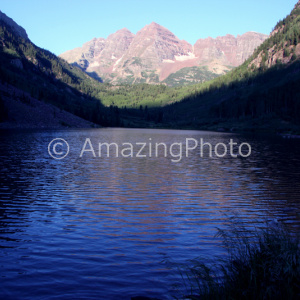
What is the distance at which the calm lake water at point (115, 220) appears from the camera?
13.5 m

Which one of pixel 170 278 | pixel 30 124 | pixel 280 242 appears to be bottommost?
pixel 170 278

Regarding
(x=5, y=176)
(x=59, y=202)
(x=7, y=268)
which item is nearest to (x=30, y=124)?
(x=5, y=176)

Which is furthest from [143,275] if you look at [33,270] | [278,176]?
[278,176]

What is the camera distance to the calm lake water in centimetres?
1352

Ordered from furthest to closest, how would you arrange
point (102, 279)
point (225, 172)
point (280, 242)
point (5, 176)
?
point (225, 172) → point (5, 176) → point (102, 279) → point (280, 242)

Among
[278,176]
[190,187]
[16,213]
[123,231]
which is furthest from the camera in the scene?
[278,176]

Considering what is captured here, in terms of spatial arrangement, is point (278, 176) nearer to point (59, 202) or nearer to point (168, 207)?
point (168, 207)

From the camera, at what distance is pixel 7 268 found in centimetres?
1435

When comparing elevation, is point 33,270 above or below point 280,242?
below

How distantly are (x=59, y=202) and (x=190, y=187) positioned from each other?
1424cm

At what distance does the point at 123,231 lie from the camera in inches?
778

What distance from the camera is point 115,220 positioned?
22078 mm

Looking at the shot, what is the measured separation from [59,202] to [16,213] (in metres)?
4.15

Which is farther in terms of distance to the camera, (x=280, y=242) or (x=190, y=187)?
(x=190, y=187)
